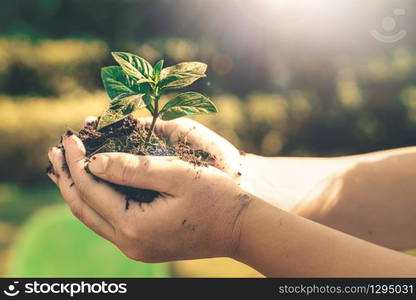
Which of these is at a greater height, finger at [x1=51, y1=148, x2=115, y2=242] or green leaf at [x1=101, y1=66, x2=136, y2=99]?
green leaf at [x1=101, y1=66, x2=136, y2=99]

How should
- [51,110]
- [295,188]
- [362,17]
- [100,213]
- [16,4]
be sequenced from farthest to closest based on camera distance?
[362,17] → [16,4] → [51,110] → [295,188] → [100,213]

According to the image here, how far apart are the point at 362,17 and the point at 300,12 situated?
1201 millimetres

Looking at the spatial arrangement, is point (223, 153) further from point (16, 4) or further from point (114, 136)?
point (16, 4)

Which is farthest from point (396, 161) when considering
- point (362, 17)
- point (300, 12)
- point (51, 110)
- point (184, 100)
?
point (362, 17)

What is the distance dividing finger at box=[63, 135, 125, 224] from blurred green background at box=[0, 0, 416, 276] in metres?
2.78

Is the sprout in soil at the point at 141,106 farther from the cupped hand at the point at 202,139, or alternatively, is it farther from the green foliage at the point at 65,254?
the green foliage at the point at 65,254

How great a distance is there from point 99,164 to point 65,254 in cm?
303

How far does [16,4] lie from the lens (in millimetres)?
6906

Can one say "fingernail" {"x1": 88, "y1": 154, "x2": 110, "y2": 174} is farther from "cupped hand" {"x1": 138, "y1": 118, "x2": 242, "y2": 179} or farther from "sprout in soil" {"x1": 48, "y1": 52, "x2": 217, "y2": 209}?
"cupped hand" {"x1": 138, "y1": 118, "x2": 242, "y2": 179}

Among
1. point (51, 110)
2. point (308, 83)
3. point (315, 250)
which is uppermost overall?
point (308, 83)

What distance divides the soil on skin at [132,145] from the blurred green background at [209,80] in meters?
2.68

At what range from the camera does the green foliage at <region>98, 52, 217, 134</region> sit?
5.31 feet

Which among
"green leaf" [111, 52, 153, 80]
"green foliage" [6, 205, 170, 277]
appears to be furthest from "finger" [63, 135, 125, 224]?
"green foliage" [6, 205, 170, 277]

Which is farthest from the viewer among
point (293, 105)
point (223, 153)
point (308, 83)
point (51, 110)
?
point (308, 83)
